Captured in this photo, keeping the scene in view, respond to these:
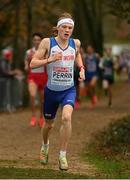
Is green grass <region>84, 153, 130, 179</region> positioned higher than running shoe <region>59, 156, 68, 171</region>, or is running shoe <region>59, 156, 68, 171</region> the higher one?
running shoe <region>59, 156, 68, 171</region>

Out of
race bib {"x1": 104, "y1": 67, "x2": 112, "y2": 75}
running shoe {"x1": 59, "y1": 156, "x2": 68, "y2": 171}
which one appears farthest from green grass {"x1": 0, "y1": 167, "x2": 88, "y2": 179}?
race bib {"x1": 104, "y1": 67, "x2": 112, "y2": 75}

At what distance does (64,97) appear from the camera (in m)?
10.6

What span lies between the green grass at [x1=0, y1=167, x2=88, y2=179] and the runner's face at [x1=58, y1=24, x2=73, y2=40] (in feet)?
6.70

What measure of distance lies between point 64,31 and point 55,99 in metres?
1.07

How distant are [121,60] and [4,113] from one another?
132 ft

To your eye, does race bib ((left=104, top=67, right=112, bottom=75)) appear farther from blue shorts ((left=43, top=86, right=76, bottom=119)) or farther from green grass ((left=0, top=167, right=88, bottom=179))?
green grass ((left=0, top=167, right=88, bottom=179))

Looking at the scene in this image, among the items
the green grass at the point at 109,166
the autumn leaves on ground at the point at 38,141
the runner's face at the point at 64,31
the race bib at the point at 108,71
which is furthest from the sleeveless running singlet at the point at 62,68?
the race bib at the point at 108,71

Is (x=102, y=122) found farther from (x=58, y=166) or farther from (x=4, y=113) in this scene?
(x=58, y=166)

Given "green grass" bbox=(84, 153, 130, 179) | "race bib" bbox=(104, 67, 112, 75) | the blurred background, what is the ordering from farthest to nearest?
the blurred background < "race bib" bbox=(104, 67, 112, 75) < "green grass" bbox=(84, 153, 130, 179)

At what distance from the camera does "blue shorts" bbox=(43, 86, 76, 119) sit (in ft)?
34.7

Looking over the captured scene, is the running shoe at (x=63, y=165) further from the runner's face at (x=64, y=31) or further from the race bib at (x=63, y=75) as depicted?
the runner's face at (x=64, y=31)

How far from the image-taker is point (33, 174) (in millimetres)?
9617

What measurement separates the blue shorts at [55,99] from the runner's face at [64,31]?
793 millimetres

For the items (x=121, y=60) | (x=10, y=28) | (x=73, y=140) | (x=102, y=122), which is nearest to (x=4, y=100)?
(x=102, y=122)
